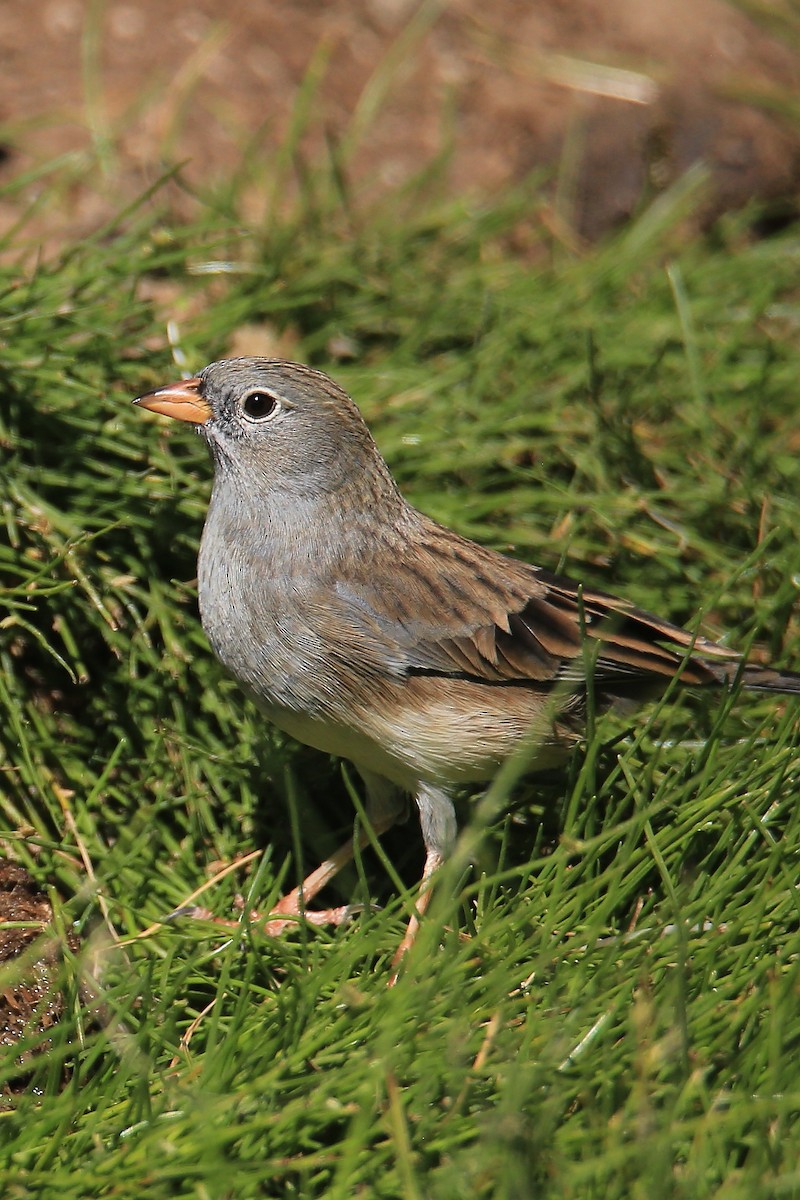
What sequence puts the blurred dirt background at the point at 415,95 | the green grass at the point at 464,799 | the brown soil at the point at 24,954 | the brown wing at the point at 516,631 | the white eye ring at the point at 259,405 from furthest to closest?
the blurred dirt background at the point at 415,95, the white eye ring at the point at 259,405, the brown wing at the point at 516,631, the brown soil at the point at 24,954, the green grass at the point at 464,799

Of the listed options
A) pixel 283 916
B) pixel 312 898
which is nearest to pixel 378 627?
pixel 283 916

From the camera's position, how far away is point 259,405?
13.7 feet

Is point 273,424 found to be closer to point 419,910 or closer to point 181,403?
point 181,403

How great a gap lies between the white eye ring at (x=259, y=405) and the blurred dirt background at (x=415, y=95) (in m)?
2.37

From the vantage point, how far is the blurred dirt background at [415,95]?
21.4 feet

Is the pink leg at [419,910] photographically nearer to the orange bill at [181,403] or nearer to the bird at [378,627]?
the bird at [378,627]

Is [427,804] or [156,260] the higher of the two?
[156,260]

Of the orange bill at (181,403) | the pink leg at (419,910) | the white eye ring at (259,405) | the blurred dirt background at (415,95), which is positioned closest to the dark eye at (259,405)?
the white eye ring at (259,405)

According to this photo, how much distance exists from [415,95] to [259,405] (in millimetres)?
3917

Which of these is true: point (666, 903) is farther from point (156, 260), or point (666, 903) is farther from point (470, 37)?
point (470, 37)

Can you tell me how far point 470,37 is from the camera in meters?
7.74

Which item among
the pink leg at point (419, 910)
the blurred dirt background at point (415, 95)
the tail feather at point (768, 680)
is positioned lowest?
the pink leg at point (419, 910)

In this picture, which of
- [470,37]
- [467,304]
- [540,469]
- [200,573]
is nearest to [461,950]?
[200,573]

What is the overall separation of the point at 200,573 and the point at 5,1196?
5.90 feet
